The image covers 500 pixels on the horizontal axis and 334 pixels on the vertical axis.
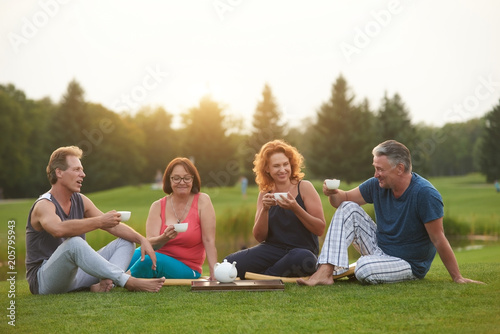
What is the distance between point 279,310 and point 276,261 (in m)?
1.46

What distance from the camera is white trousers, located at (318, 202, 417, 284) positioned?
14.7ft

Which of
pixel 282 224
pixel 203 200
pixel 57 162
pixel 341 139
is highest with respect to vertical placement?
pixel 341 139

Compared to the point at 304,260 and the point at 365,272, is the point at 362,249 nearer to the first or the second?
the point at 365,272

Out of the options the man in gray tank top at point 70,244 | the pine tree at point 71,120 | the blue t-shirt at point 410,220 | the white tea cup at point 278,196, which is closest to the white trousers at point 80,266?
the man in gray tank top at point 70,244

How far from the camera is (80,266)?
165 inches

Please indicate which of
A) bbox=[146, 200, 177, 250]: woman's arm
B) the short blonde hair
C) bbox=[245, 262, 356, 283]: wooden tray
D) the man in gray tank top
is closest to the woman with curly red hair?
bbox=[245, 262, 356, 283]: wooden tray

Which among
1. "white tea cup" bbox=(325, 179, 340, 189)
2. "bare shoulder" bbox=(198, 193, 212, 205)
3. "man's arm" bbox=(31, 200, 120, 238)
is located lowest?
"man's arm" bbox=(31, 200, 120, 238)

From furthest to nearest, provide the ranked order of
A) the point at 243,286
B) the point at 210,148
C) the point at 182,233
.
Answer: the point at 210,148, the point at 182,233, the point at 243,286

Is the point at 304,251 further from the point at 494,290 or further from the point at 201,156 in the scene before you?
the point at 201,156

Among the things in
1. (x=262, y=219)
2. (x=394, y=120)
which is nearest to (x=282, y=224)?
(x=262, y=219)

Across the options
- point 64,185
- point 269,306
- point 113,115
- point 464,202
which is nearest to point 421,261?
point 269,306

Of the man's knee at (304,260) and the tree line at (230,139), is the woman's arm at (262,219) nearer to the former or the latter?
the man's knee at (304,260)

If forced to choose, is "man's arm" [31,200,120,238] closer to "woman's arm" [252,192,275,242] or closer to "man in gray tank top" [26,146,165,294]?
"man in gray tank top" [26,146,165,294]

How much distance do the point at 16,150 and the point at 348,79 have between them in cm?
2397
